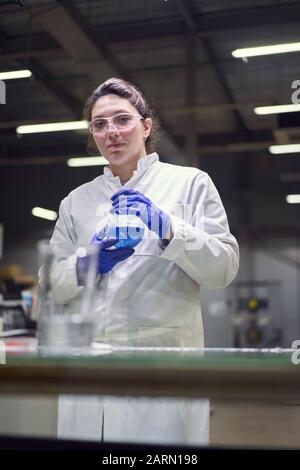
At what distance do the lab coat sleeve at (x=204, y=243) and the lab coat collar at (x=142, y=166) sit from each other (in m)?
0.13

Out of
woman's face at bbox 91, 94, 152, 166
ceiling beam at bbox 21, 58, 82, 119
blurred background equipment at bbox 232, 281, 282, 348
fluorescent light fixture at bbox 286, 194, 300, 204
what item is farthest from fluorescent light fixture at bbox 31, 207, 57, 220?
fluorescent light fixture at bbox 286, 194, 300, 204

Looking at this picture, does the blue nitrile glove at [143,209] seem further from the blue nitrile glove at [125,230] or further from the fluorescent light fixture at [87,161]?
the fluorescent light fixture at [87,161]

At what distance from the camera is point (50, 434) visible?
1.07 meters

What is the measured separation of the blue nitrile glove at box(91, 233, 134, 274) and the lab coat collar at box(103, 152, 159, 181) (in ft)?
0.65

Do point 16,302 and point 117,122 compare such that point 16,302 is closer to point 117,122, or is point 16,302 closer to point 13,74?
point 13,74

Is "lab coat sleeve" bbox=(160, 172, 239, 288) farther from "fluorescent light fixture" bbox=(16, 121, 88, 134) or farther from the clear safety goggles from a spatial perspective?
"fluorescent light fixture" bbox=(16, 121, 88, 134)

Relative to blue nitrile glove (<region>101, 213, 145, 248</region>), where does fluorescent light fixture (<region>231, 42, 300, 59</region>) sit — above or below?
above

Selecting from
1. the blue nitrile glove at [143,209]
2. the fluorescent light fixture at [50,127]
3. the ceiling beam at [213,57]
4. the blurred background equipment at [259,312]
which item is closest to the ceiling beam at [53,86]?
the fluorescent light fixture at [50,127]

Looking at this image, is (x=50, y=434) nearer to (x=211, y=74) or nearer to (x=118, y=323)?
(x=118, y=323)

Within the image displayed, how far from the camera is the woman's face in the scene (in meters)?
1.28

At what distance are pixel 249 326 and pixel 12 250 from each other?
3.17 meters

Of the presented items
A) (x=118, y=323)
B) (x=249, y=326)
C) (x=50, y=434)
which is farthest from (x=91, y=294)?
(x=249, y=326)

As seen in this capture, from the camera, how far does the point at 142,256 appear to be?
3.91ft

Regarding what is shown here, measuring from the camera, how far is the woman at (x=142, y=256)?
42.3 inches
